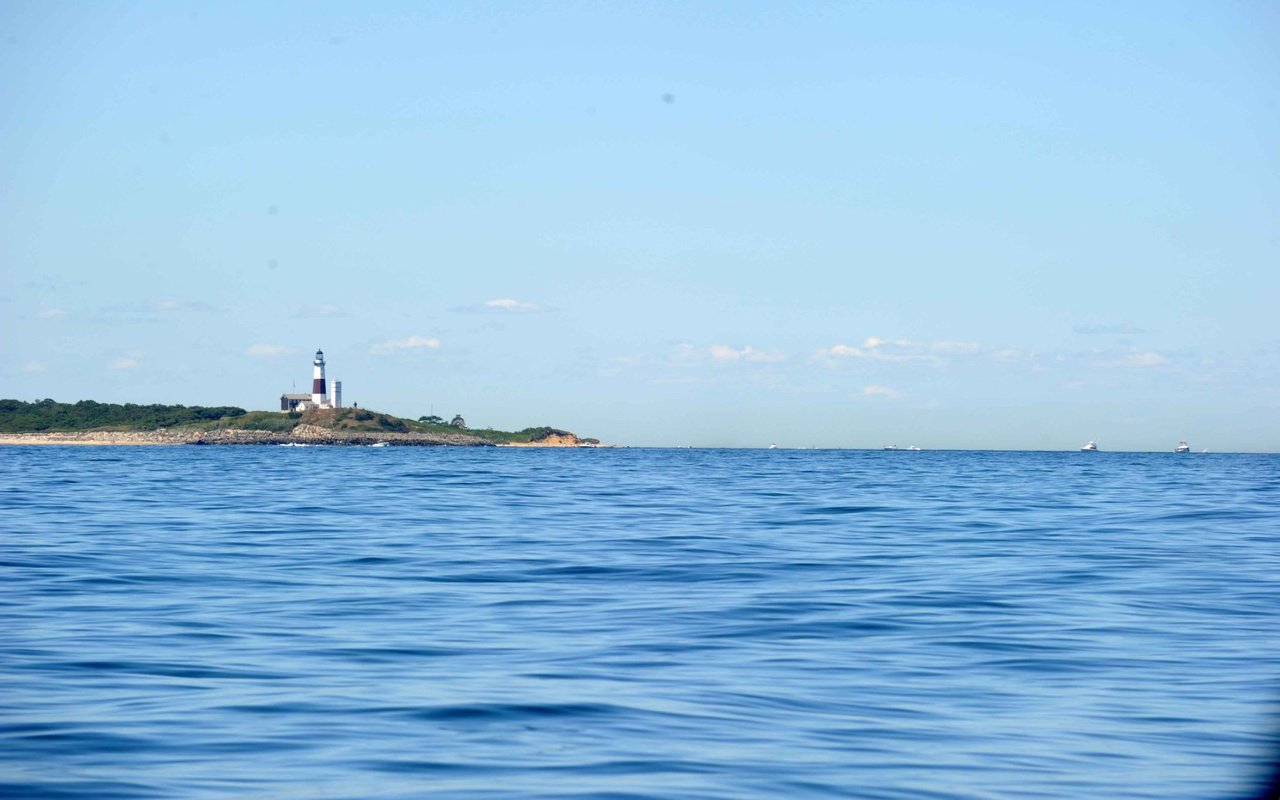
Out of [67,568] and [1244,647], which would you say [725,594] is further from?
[67,568]

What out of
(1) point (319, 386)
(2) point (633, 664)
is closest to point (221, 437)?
(1) point (319, 386)

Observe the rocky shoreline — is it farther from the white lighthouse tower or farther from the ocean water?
the ocean water

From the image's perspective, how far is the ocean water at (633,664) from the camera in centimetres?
870

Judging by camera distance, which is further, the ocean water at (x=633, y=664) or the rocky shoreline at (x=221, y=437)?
the rocky shoreline at (x=221, y=437)

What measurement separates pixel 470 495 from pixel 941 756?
34.7 m

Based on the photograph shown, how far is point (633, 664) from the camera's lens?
12195mm

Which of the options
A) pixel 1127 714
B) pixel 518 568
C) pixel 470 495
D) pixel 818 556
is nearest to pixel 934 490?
pixel 470 495

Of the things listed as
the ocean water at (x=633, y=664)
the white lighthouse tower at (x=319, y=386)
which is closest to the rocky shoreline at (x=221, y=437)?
the white lighthouse tower at (x=319, y=386)

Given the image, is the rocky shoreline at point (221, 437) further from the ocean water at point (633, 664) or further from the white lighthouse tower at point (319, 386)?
the ocean water at point (633, 664)

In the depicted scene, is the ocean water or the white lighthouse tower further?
the white lighthouse tower

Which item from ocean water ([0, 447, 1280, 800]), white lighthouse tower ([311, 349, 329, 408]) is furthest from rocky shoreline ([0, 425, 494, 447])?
ocean water ([0, 447, 1280, 800])

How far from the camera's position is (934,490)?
48406 millimetres

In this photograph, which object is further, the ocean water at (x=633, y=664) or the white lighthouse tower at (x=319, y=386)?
the white lighthouse tower at (x=319, y=386)

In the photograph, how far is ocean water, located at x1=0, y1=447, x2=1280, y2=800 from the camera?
342 inches
